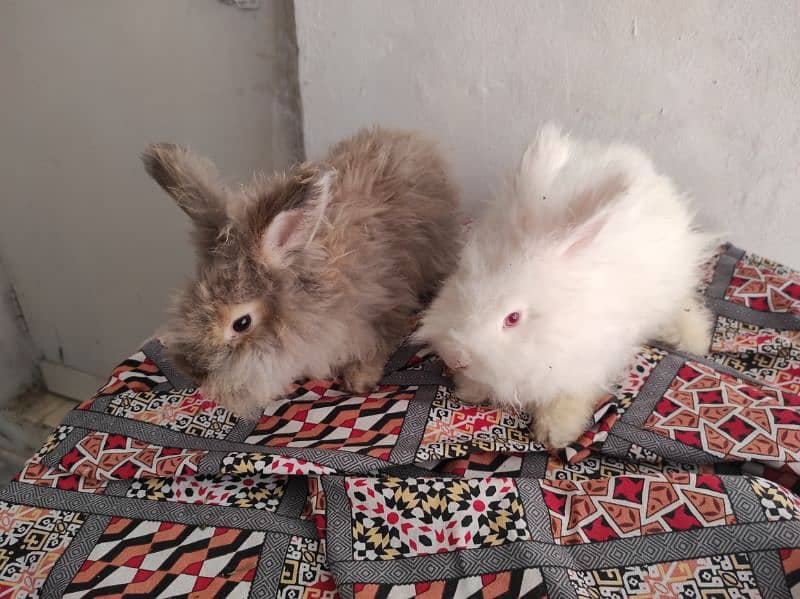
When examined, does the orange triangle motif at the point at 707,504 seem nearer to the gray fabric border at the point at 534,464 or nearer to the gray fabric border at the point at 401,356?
the gray fabric border at the point at 534,464

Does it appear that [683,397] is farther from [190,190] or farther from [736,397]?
[190,190]

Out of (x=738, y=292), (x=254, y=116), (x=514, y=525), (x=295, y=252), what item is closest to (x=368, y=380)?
(x=295, y=252)

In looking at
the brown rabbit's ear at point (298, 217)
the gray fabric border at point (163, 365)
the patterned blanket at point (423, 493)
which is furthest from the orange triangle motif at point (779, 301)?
the gray fabric border at point (163, 365)

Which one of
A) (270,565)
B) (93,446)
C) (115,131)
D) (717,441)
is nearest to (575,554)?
(717,441)

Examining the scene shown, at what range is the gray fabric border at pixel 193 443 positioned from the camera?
84 cm

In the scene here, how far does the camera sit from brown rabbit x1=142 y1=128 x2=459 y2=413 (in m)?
0.88

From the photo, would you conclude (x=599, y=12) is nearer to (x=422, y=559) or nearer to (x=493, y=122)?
(x=493, y=122)

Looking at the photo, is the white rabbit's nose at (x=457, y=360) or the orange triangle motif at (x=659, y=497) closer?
the orange triangle motif at (x=659, y=497)

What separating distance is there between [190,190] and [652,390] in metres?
0.80

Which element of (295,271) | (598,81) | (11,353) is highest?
(598,81)

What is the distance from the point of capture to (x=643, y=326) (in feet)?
3.10

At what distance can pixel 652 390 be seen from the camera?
3.04ft

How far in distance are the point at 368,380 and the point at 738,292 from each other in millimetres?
726

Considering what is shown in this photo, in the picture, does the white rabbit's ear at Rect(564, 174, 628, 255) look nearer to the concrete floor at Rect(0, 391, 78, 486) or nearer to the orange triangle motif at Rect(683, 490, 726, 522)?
the orange triangle motif at Rect(683, 490, 726, 522)
